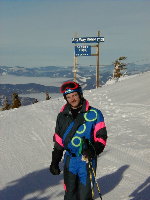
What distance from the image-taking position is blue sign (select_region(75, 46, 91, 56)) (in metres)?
25.8

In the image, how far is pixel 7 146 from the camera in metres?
10.1

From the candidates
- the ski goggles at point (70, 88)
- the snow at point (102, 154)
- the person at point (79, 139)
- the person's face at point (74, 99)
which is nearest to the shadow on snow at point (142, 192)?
the snow at point (102, 154)

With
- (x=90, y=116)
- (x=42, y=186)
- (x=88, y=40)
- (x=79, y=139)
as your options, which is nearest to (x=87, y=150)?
(x=79, y=139)

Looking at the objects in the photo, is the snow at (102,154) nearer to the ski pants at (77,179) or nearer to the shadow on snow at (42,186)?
the shadow on snow at (42,186)

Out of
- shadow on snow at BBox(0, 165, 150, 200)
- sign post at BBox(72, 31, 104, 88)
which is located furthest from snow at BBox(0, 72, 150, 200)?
sign post at BBox(72, 31, 104, 88)

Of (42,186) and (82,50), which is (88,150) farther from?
(82,50)

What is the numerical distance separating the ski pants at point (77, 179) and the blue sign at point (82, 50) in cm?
2225

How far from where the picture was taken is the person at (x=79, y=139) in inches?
152

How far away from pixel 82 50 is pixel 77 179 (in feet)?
74.2

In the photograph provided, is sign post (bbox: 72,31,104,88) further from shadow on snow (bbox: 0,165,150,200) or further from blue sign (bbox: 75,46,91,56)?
shadow on snow (bbox: 0,165,150,200)

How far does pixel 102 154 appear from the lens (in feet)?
29.9

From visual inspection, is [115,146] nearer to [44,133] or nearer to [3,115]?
[44,133]

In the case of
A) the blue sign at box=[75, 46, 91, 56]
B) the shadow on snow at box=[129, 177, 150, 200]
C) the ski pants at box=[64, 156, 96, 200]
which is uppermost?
the blue sign at box=[75, 46, 91, 56]

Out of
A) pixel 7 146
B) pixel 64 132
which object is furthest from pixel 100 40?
pixel 64 132
